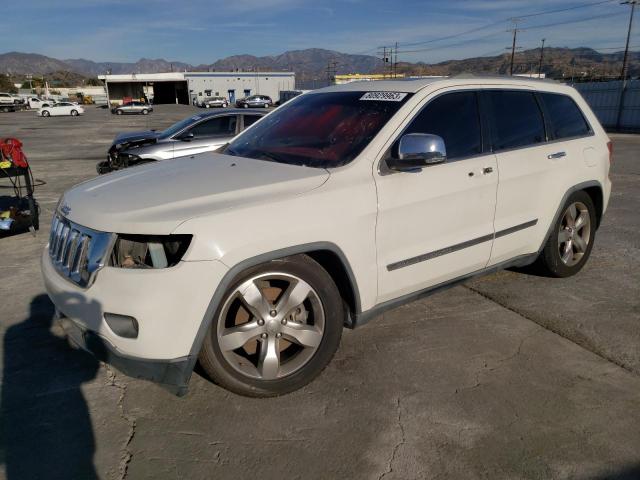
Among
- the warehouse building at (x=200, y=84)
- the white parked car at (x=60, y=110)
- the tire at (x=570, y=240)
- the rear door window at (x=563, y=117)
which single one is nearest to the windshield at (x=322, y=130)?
the rear door window at (x=563, y=117)

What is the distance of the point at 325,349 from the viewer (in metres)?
3.04

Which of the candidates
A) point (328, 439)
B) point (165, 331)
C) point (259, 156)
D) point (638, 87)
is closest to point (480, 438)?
point (328, 439)

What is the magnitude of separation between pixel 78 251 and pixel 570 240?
4.07m

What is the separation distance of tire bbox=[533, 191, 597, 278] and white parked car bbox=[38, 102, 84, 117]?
55.0 meters

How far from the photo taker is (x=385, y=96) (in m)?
3.56

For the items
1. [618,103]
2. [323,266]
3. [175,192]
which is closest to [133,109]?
[618,103]

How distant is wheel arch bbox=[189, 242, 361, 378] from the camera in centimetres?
256

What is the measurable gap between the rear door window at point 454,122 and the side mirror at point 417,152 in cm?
35

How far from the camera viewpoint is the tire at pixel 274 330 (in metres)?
2.75

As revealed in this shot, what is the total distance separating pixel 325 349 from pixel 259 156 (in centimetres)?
145

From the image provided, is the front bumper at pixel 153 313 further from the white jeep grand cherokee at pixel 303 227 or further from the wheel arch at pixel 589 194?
the wheel arch at pixel 589 194

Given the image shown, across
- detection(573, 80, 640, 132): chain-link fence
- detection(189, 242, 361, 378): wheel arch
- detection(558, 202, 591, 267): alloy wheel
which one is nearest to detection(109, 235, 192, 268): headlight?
detection(189, 242, 361, 378): wheel arch

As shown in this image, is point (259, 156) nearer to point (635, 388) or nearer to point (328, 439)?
point (328, 439)

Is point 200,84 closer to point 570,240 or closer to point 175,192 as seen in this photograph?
point 570,240
